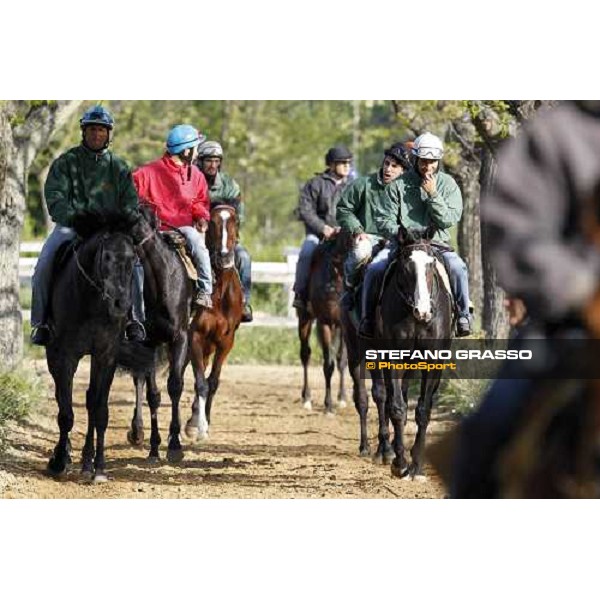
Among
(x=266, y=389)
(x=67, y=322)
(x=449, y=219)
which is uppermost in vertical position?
(x=449, y=219)

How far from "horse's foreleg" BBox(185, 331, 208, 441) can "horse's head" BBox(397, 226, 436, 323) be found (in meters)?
2.53

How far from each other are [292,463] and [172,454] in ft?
2.87

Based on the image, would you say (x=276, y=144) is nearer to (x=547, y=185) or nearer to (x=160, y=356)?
(x=160, y=356)

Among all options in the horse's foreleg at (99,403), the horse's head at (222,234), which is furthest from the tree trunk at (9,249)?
the horse's head at (222,234)

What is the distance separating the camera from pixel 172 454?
37.6 ft

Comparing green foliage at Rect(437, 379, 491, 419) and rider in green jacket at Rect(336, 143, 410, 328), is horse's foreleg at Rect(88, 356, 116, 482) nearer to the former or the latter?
rider in green jacket at Rect(336, 143, 410, 328)

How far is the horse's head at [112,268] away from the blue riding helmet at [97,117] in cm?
90

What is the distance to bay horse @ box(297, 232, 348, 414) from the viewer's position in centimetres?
1477

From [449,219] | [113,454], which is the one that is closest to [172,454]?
[113,454]

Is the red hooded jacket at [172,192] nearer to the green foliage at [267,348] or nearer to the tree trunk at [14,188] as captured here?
the tree trunk at [14,188]

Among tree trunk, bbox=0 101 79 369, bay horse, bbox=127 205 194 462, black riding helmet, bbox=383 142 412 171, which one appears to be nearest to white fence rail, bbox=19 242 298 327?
bay horse, bbox=127 205 194 462

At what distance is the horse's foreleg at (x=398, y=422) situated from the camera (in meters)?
10.9

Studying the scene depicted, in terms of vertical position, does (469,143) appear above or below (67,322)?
above
